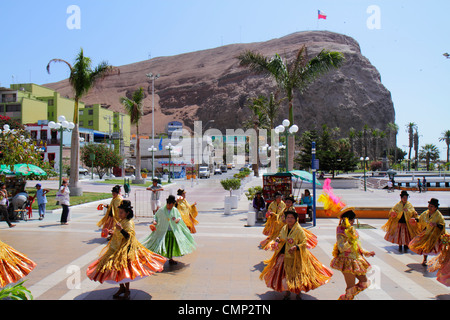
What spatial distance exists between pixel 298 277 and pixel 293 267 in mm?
163

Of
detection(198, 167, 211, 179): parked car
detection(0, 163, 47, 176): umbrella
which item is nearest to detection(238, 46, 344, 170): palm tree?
detection(0, 163, 47, 176): umbrella

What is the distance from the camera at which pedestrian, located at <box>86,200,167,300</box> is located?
5.47 metres

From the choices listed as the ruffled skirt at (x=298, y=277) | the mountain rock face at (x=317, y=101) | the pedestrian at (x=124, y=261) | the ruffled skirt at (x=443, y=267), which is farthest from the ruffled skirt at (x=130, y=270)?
the mountain rock face at (x=317, y=101)

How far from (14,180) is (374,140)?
419 ft

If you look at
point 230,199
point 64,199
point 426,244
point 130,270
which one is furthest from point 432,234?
point 64,199

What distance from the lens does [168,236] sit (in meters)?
7.44

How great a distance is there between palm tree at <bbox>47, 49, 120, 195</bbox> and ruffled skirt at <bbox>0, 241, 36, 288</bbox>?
1666 centimetres

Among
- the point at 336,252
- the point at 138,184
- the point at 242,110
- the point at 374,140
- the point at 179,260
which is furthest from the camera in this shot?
the point at 242,110

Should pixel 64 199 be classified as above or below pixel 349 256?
above

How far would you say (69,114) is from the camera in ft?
235

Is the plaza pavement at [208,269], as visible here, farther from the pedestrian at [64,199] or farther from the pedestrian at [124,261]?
the pedestrian at [124,261]

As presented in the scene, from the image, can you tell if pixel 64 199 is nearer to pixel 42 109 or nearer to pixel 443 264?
pixel 443 264
